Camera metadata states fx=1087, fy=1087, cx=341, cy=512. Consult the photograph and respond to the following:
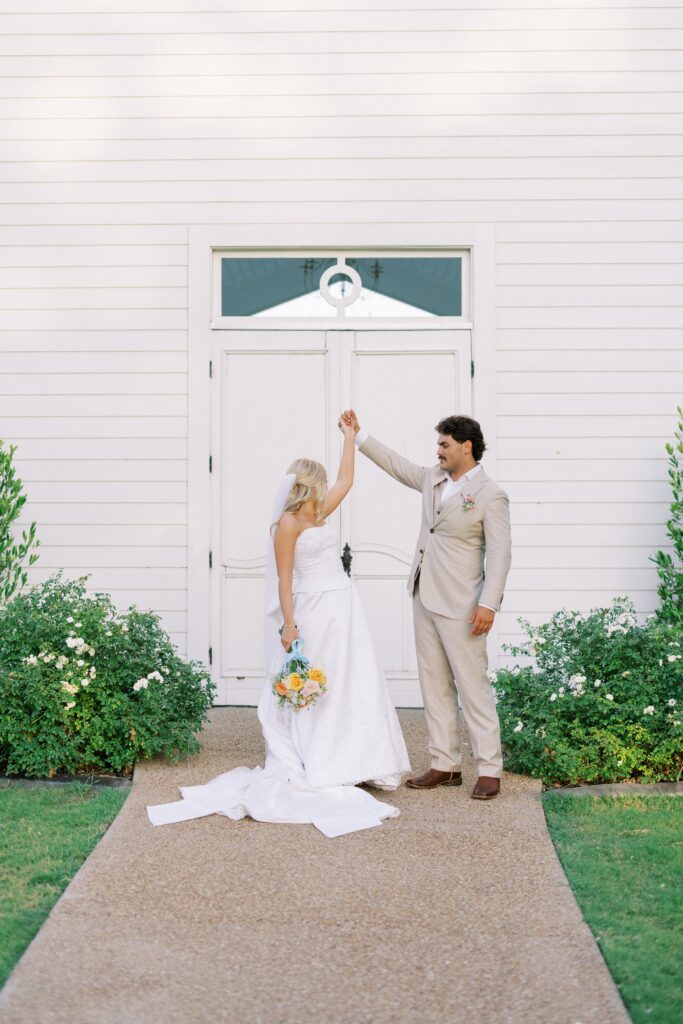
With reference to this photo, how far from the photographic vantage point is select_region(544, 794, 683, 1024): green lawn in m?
3.26

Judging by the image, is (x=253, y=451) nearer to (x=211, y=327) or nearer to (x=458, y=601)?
(x=211, y=327)

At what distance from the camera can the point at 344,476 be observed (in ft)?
19.5

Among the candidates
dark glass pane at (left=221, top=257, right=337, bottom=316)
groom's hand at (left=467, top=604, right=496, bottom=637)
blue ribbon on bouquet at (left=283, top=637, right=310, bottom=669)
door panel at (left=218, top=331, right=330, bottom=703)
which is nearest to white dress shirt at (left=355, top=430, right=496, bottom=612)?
groom's hand at (left=467, top=604, right=496, bottom=637)

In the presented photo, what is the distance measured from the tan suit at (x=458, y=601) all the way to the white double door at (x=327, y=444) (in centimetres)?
196

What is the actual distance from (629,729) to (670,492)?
2582 millimetres

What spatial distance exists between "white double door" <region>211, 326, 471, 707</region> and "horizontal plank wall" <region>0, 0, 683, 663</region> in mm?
327

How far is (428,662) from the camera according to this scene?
559 centimetres

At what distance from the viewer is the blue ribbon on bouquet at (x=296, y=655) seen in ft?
17.9

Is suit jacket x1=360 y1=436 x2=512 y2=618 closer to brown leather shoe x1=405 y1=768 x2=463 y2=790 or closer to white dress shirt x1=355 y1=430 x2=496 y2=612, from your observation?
white dress shirt x1=355 y1=430 x2=496 y2=612

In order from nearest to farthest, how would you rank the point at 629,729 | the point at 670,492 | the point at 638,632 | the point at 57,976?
1. the point at 57,976
2. the point at 629,729
3. the point at 638,632
4. the point at 670,492

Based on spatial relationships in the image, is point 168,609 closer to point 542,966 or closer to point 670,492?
point 670,492

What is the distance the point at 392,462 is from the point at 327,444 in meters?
1.81

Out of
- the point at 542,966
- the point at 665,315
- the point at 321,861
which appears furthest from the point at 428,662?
the point at 665,315

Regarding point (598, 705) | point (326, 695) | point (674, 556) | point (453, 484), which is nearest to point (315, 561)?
point (326, 695)
